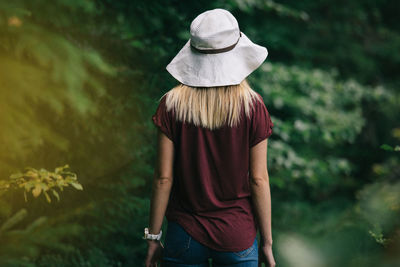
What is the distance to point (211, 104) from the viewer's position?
188 centimetres

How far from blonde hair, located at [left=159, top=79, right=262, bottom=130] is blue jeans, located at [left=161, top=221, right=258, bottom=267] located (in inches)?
20.2

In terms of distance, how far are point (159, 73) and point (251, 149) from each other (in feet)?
5.39

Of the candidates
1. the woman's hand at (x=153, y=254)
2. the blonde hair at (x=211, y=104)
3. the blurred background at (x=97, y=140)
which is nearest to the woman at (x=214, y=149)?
the blonde hair at (x=211, y=104)

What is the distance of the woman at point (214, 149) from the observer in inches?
74.3

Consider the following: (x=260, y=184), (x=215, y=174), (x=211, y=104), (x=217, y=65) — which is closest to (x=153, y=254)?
(x=215, y=174)

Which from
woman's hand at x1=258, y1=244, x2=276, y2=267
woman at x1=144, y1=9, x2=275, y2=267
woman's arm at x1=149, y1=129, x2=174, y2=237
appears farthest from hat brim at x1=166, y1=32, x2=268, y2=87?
woman's hand at x1=258, y1=244, x2=276, y2=267

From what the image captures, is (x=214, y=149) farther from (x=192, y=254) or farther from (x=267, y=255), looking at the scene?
(x=267, y=255)

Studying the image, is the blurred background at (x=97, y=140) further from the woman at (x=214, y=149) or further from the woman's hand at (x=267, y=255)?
the woman's hand at (x=267, y=255)

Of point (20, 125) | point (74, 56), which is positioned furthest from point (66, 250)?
point (74, 56)

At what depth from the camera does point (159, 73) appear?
11.2 ft

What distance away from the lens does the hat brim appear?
188 centimetres

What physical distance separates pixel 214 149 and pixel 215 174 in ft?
0.41

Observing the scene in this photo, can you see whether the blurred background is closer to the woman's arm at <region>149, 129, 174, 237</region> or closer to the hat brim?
the woman's arm at <region>149, 129, 174, 237</region>

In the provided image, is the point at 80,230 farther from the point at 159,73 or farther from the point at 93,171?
the point at 159,73
